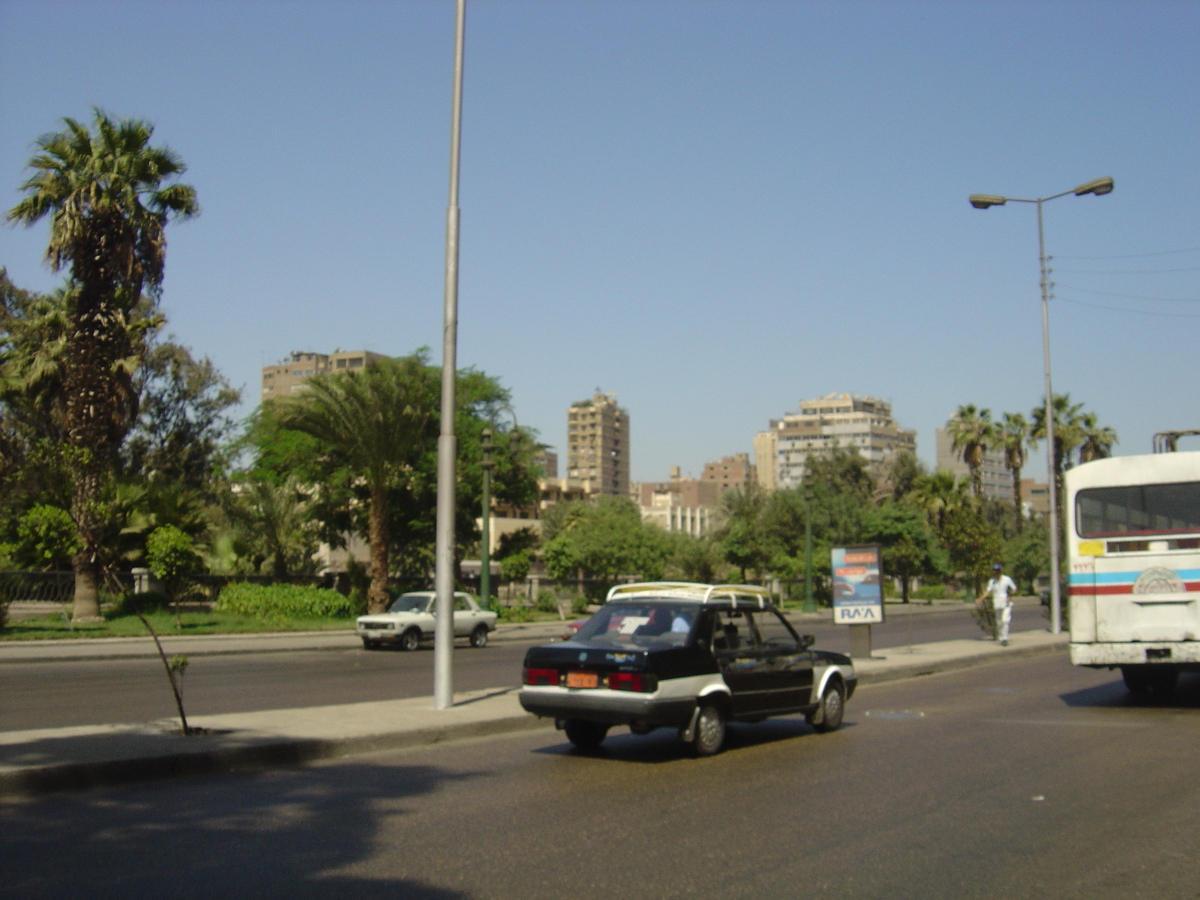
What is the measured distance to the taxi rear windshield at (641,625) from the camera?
10513 mm

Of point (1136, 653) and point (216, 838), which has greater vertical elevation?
point (1136, 653)

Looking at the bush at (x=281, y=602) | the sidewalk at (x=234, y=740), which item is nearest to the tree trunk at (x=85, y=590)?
the bush at (x=281, y=602)

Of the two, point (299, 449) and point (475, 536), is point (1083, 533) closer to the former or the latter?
point (299, 449)

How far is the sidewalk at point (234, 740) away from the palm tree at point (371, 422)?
21.3 m

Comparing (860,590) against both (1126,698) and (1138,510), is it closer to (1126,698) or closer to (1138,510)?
(1126,698)

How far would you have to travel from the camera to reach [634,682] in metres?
9.84

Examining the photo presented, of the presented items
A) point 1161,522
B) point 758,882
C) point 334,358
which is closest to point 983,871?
point 758,882

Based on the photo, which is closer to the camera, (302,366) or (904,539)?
(904,539)

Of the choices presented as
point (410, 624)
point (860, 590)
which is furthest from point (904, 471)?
point (860, 590)

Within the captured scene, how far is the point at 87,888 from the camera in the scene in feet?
18.8

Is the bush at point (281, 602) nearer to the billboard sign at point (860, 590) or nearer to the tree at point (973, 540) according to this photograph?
the billboard sign at point (860, 590)

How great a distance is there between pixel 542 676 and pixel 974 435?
63.9 m

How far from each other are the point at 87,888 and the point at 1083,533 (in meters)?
13.4

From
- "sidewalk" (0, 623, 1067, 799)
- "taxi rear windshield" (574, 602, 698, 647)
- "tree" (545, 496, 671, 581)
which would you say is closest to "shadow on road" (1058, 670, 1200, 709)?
"taxi rear windshield" (574, 602, 698, 647)
